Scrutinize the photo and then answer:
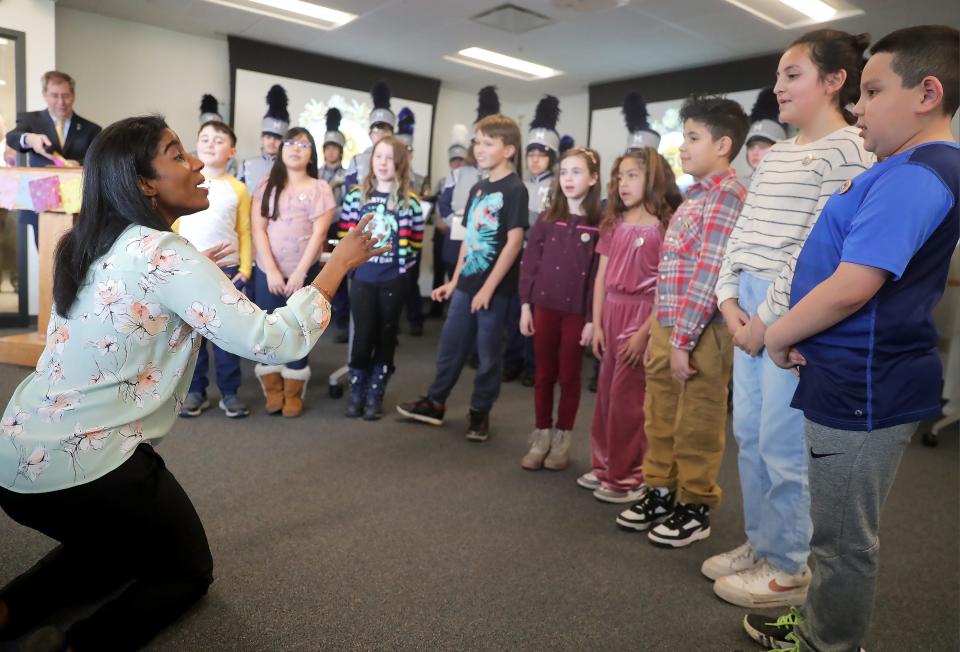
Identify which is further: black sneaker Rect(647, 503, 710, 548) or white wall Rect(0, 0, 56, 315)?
white wall Rect(0, 0, 56, 315)

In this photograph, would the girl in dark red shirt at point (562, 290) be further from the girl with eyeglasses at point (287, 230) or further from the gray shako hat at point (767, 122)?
the gray shako hat at point (767, 122)

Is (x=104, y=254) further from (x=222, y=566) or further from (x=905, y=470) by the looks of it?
(x=905, y=470)

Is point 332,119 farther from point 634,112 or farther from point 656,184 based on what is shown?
point 656,184

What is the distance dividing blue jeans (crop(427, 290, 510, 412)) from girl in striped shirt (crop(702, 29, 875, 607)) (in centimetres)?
132

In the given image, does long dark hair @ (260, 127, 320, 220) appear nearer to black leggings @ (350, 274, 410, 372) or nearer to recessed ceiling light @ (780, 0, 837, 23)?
black leggings @ (350, 274, 410, 372)

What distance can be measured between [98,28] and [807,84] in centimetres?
648

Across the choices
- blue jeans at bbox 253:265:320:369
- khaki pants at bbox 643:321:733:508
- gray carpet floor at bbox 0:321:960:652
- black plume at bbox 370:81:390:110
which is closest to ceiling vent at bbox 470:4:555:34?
black plume at bbox 370:81:390:110

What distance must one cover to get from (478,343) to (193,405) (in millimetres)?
1381

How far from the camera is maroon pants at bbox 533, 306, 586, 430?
2.68 m

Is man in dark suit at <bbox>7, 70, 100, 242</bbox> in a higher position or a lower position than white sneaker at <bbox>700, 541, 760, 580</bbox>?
higher

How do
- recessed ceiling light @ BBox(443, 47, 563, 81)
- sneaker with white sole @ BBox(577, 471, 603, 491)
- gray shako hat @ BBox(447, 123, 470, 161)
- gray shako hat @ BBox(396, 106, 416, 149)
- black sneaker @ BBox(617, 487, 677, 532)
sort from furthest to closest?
gray shako hat @ BBox(447, 123, 470, 161)
recessed ceiling light @ BBox(443, 47, 563, 81)
gray shako hat @ BBox(396, 106, 416, 149)
sneaker with white sole @ BBox(577, 471, 603, 491)
black sneaker @ BBox(617, 487, 677, 532)

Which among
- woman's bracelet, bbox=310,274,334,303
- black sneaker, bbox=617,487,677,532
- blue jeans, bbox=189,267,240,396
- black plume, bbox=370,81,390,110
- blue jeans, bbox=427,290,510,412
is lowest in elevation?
black sneaker, bbox=617,487,677,532

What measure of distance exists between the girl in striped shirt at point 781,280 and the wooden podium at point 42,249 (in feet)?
9.73

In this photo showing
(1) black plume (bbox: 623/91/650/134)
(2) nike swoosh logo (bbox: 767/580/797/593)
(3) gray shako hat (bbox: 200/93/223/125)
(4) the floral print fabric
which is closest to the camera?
(4) the floral print fabric
